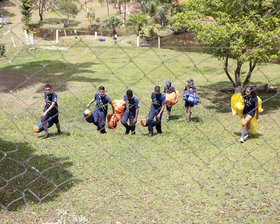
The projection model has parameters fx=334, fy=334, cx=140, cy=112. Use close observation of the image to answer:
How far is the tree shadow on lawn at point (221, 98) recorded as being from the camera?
35.8ft

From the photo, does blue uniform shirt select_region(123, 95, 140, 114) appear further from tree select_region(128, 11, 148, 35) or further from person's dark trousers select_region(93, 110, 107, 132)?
tree select_region(128, 11, 148, 35)

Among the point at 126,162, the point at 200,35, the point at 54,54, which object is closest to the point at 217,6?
the point at 200,35

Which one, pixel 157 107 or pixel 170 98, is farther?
pixel 170 98

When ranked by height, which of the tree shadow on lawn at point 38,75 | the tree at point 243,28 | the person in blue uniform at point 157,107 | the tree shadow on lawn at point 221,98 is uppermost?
the tree at point 243,28

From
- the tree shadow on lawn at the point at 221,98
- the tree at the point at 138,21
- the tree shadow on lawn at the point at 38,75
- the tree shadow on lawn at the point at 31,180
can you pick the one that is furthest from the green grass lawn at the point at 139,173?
the tree at the point at 138,21

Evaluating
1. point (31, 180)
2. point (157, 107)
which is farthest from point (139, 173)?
point (157, 107)

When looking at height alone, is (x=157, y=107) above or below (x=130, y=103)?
below

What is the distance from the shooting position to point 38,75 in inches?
651

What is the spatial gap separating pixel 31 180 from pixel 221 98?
870 centimetres

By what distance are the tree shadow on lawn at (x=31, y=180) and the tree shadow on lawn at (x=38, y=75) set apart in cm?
744

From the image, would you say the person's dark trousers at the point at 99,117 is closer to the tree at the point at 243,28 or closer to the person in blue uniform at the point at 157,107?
the person in blue uniform at the point at 157,107

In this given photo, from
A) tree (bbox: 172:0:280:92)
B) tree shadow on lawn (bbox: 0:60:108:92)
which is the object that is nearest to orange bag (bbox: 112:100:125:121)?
tree (bbox: 172:0:280:92)

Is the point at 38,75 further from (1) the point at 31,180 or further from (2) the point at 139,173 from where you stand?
(2) the point at 139,173

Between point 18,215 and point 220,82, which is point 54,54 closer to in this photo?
point 220,82
